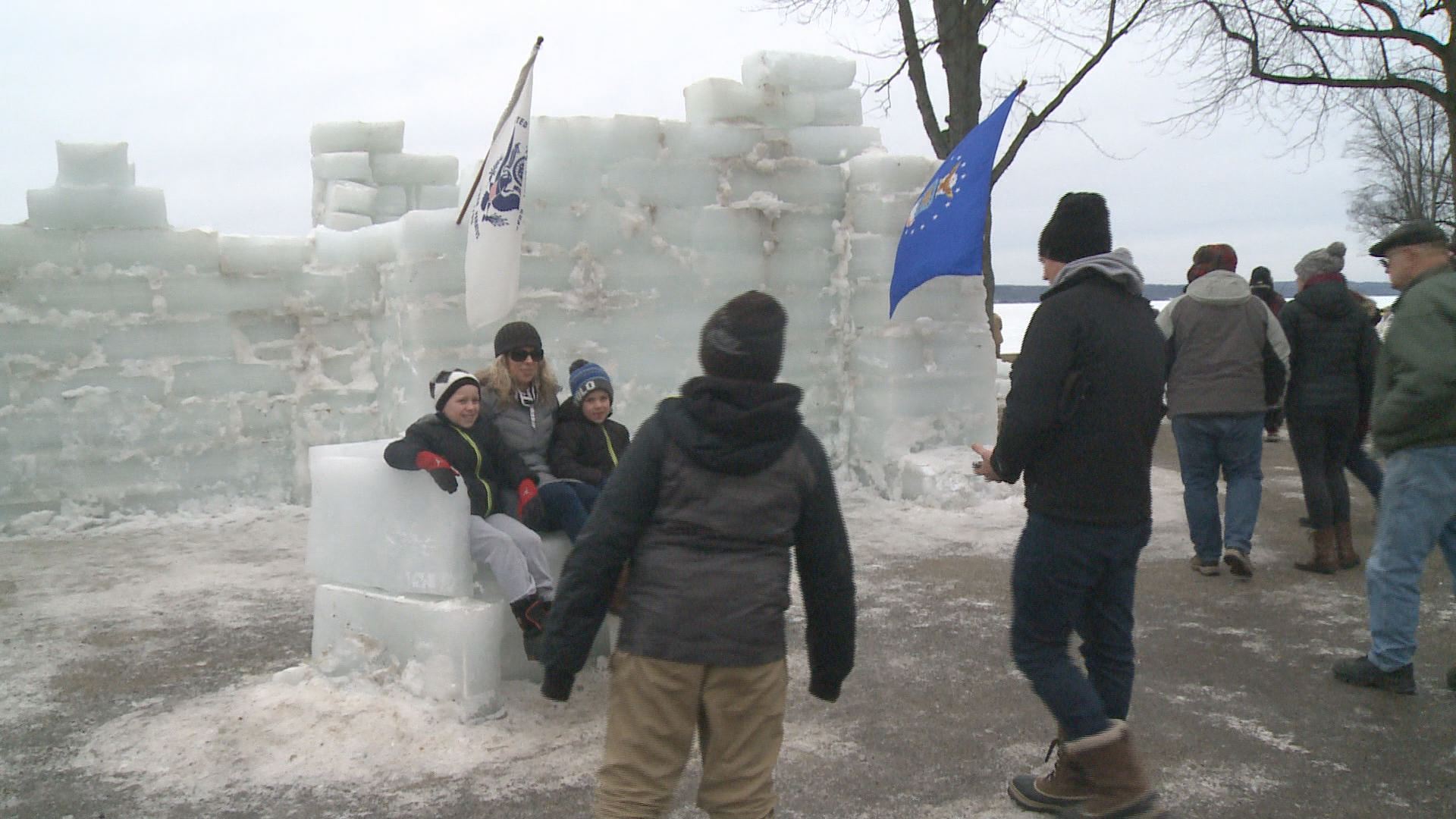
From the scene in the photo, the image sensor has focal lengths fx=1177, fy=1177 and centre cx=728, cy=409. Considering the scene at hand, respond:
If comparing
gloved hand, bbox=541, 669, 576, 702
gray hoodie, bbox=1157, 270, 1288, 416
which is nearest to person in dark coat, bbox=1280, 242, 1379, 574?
gray hoodie, bbox=1157, 270, 1288, 416

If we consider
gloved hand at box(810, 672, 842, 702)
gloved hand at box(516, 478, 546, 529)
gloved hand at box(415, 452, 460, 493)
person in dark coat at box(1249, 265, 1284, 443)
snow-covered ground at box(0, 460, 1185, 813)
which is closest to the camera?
gloved hand at box(810, 672, 842, 702)

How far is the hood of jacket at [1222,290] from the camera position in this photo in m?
5.88

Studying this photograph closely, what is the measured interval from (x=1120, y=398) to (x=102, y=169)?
6542mm

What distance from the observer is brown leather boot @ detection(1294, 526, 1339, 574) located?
605 cm

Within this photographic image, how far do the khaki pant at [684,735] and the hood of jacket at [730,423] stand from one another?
1.49ft

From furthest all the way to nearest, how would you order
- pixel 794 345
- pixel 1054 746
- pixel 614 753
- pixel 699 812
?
pixel 794 345
pixel 1054 746
pixel 699 812
pixel 614 753

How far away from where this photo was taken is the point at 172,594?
5.88m

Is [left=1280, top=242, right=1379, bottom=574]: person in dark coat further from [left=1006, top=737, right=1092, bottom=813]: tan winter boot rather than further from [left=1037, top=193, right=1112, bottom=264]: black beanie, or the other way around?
[left=1006, top=737, right=1092, bottom=813]: tan winter boot

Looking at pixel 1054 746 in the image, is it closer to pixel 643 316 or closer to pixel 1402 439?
pixel 1402 439

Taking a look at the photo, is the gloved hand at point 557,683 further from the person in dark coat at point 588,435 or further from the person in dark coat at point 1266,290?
the person in dark coat at point 1266,290

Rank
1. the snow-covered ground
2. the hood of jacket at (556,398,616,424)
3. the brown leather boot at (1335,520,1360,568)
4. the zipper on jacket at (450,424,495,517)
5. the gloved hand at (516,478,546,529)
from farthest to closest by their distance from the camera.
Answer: the brown leather boot at (1335,520,1360,568)
the hood of jacket at (556,398,616,424)
the gloved hand at (516,478,546,529)
the zipper on jacket at (450,424,495,517)
the snow-covered ground

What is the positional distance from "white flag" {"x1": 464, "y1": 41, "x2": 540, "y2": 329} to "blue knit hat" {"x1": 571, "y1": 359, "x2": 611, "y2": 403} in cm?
139

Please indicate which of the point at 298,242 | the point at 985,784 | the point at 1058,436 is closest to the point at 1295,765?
the point at 985,784

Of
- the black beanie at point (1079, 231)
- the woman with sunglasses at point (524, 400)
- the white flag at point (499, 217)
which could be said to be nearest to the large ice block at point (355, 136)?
the white flag at point (499, 217)
